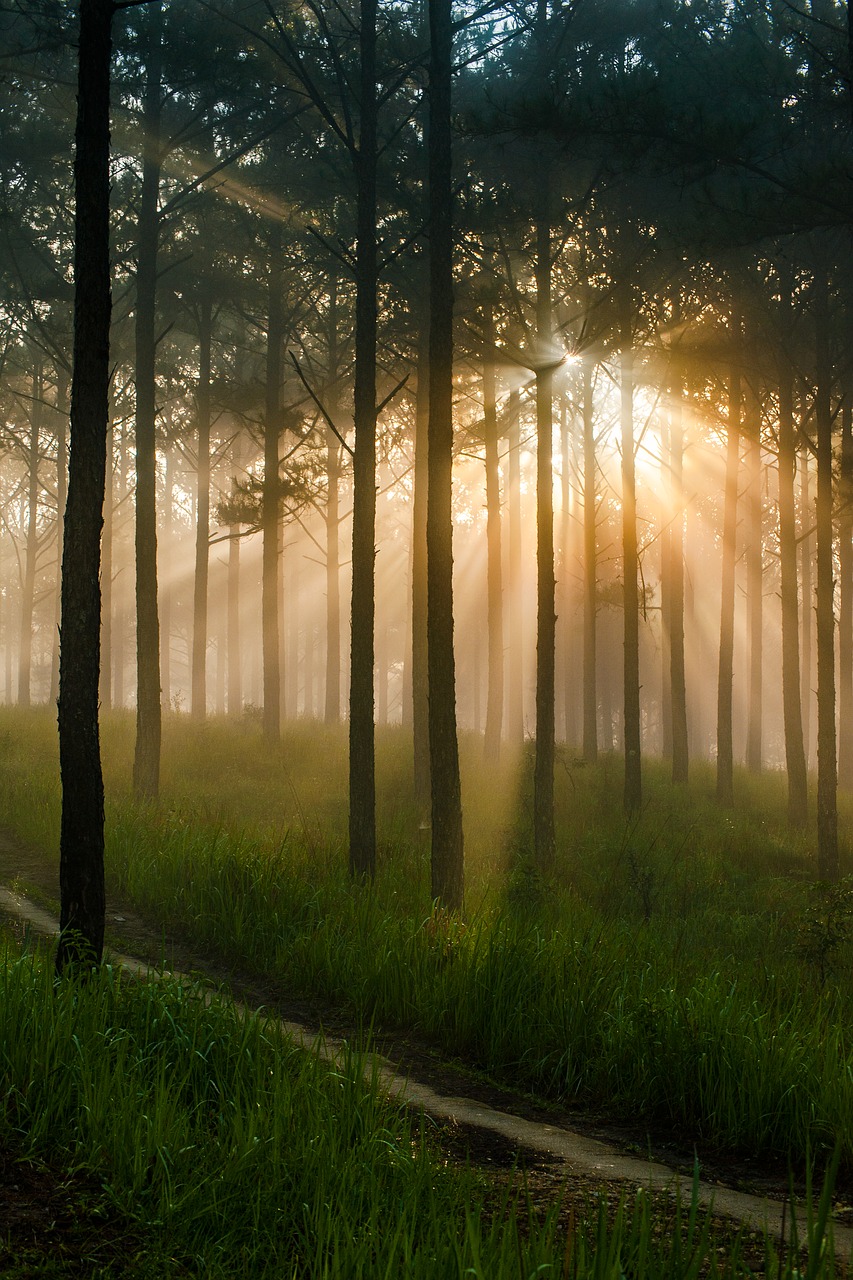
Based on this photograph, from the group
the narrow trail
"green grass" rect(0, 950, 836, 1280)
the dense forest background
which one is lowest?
the narrow trail

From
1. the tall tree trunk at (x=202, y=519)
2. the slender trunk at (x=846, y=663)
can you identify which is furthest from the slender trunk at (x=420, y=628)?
the slender trunk at (x=846, y=663)

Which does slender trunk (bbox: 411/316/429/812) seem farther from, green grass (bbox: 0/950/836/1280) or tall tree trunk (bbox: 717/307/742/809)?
green grass (bbox: 0/950/836/1280)

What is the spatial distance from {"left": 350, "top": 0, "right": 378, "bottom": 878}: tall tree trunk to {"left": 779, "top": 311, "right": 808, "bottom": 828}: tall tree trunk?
888cm

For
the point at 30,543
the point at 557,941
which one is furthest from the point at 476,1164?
the point at 30,543

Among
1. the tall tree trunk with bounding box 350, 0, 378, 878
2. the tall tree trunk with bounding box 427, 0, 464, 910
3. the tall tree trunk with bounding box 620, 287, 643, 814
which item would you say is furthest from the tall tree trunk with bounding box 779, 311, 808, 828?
the tall tree trunk with bounding box 427, 0, 464, 910

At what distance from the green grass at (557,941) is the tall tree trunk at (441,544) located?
0.63 metres

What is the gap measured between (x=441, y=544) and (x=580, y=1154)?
605cm

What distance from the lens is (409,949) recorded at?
7516mm

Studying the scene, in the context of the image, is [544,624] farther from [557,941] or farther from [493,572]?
[557,941]

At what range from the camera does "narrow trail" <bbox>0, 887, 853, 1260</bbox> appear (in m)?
4.35

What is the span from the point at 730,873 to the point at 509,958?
884cm

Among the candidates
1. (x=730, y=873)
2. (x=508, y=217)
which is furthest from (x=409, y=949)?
(x=508, y=217)

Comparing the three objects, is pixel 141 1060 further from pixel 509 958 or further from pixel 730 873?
pixel 730 873

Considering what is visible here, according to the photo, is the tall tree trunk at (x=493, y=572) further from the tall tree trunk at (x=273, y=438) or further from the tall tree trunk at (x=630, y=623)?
the tall tree trunk at (x=273, y=438)
